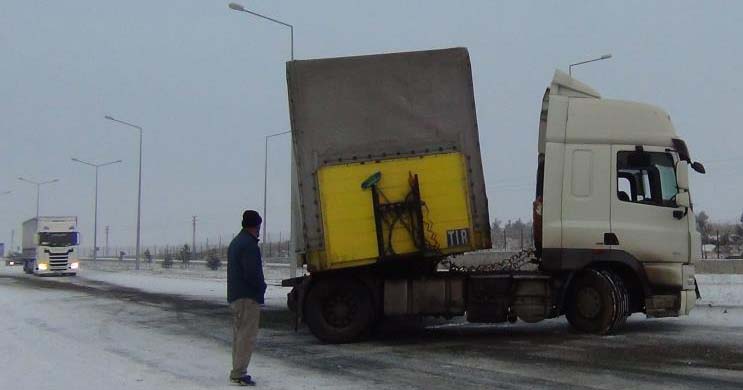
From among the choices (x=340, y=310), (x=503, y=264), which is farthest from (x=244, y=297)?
(x=503, y=264)

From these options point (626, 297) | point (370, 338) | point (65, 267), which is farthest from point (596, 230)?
point (65, 267)

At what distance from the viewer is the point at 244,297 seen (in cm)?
832

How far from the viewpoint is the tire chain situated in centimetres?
1196

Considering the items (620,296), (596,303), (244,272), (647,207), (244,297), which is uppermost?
(647,207)

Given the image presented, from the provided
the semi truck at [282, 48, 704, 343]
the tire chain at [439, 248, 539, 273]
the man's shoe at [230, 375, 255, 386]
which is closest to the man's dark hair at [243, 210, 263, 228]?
the man's shoe at [230, 375, 255, 386]

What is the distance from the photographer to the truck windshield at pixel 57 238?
141 feet

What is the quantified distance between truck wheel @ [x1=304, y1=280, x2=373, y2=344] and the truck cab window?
4.18 m

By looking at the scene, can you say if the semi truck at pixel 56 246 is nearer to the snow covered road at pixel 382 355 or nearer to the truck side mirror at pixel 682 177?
the snow covered road at pixel 382 355

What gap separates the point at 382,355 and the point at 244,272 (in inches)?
119

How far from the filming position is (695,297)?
→ 11805 mm

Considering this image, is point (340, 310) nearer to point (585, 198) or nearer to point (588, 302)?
point (588, 302)

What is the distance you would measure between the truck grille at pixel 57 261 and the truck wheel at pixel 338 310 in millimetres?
34834

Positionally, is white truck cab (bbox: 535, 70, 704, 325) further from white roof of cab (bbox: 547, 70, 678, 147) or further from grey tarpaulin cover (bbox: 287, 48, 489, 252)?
grey tarpaulin cover (bbox: 287, 48, 489, 252)

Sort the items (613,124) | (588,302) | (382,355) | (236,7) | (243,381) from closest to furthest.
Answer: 1. (243,381)
2. (382,355)
3. (588,302)
4. (613,124)
5. (236,7)
